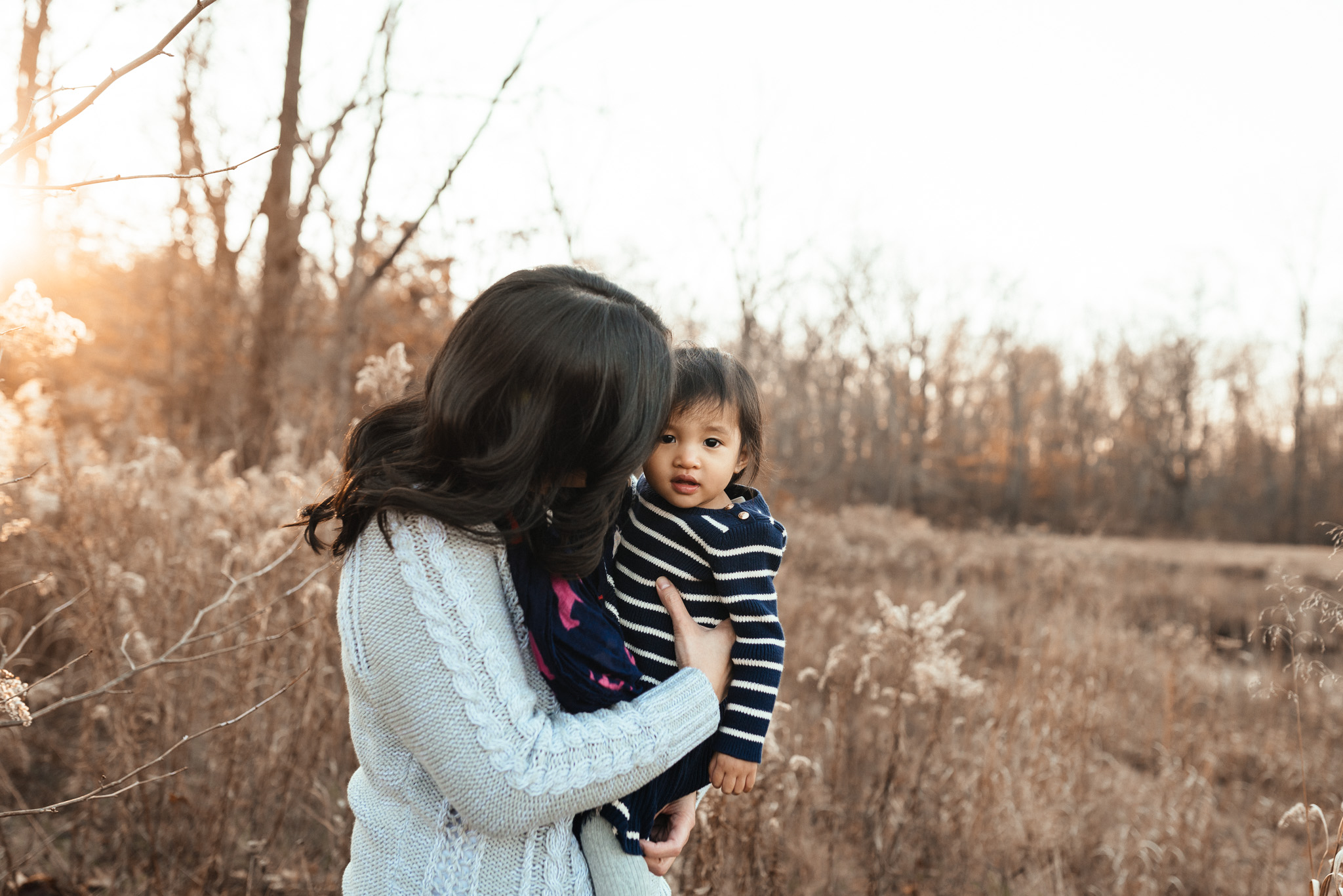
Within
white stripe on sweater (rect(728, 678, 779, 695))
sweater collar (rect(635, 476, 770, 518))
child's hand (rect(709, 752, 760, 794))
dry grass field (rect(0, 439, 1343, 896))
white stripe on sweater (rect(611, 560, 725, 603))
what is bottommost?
dry grass field (rect(0, 439, 1343, 896))

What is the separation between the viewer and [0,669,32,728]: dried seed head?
1290mm

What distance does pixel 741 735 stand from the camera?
1421mm

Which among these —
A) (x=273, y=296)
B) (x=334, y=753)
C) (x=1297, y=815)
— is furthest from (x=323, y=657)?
(x=273, y=296)

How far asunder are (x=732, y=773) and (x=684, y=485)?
0.54m

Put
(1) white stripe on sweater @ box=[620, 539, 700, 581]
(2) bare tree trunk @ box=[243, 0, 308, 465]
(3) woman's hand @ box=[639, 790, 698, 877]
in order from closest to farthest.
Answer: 1. (3) woman's hand @ box=[639, 790, 698, 877]
2. (1) white stripe on sweater @ box=[620, 539, 700, 581]
3. (2) bare tree trunk @ box=[243, 0, 308, 465]

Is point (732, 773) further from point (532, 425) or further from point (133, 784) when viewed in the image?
point (133, 784)

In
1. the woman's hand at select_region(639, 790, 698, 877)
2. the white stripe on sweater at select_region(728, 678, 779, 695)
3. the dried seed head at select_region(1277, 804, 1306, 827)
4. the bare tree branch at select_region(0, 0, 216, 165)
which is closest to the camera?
the bare tree branch at select_region(0, 0, 216, 165)

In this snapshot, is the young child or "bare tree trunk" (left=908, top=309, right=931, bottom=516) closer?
the young child

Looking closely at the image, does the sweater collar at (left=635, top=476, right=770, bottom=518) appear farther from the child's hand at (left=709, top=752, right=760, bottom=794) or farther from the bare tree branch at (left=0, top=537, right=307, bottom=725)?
the bare tree branch at (left=0, top=537, right=307, bottom=725)

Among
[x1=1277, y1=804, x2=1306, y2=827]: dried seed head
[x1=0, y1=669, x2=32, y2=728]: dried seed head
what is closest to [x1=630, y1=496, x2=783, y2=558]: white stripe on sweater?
[x1=0, y1=669, x2=32, y2=728]: dried seed head

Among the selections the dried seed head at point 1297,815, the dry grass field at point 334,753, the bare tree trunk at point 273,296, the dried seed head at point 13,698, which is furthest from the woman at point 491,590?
the bare tree trunk at point 273,296

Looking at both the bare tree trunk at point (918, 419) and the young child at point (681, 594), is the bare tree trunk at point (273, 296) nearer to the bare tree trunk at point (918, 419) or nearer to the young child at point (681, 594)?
the young child at point (681, 594)

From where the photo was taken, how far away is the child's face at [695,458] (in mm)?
1611

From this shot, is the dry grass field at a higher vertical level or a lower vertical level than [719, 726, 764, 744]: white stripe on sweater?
lower
